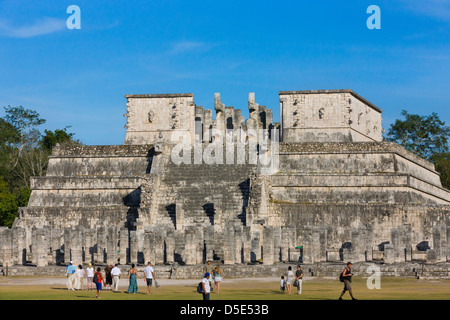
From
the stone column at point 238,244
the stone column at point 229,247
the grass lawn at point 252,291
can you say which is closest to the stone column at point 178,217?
the stone column at point 238,244

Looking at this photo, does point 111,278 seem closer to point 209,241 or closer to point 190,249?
point 190,249

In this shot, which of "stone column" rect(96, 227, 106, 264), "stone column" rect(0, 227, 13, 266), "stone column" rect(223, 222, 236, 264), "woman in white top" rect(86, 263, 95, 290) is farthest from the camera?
"stone column" rect(0, 227, 13, 266)

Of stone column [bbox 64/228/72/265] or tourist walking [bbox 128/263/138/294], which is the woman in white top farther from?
stone column [bbox 64/228/72/265]

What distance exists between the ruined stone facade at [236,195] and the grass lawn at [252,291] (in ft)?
13.7

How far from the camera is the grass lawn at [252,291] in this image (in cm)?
3206

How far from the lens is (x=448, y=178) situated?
254 ft

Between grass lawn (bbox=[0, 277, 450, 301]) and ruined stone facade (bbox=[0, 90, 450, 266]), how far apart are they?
4.19 m

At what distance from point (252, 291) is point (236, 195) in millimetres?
16164

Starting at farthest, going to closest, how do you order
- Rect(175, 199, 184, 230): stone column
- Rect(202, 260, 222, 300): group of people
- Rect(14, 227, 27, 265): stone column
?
Rect(175, 199, 184, 230): stone column < Rect(14, 227, 27, 265): stone column < Rect(202, 260, 222, 300): group of people

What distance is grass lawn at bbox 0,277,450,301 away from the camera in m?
32.1

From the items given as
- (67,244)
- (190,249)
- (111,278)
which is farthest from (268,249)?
(67,244)

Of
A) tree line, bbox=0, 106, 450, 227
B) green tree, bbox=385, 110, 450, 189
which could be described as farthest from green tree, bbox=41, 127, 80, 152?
green tree, bbox=385, 110, 450, 189

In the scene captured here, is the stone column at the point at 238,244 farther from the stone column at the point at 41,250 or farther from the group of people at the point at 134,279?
the stone column at the point at 41,250
